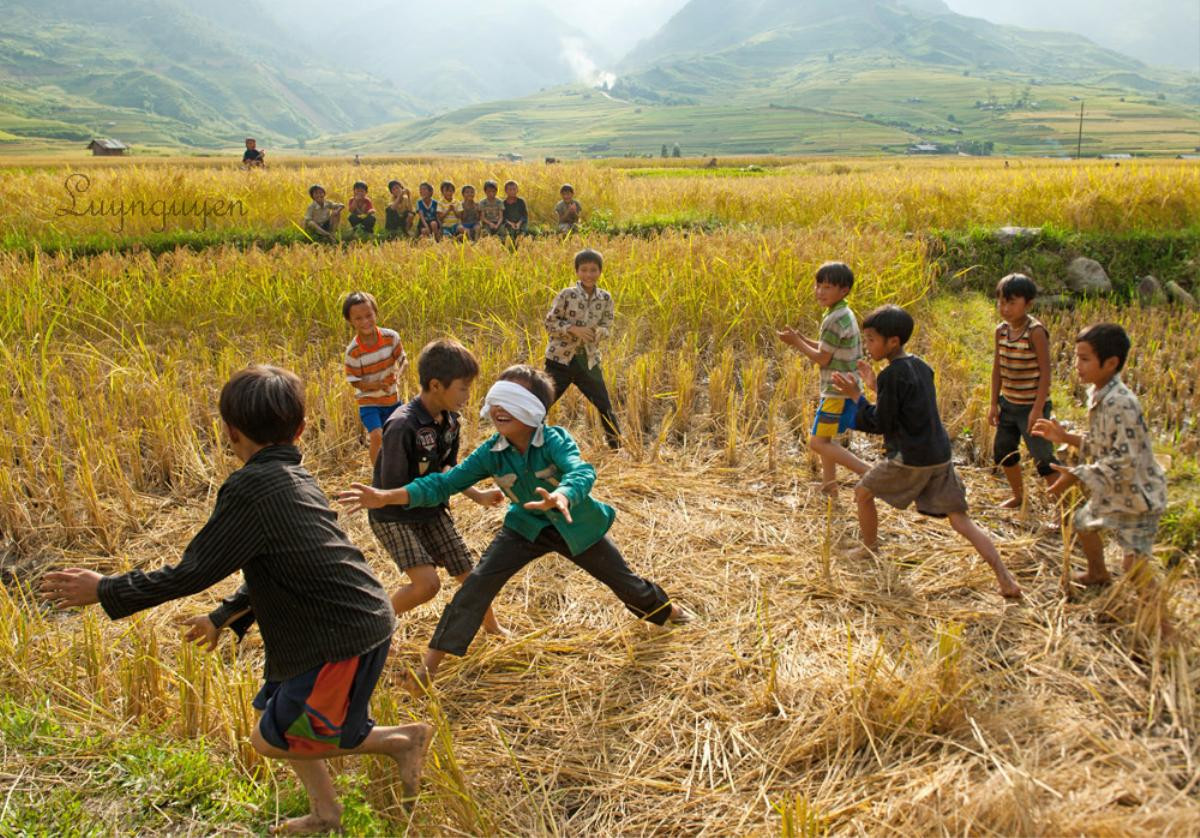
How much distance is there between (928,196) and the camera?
1138cm

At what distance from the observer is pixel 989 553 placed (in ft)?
10.5

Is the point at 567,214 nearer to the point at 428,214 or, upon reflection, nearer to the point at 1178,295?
the point at 428,214

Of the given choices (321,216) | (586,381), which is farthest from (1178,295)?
(321,216)

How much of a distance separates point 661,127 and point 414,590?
584ft

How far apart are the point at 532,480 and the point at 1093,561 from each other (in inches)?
92.1

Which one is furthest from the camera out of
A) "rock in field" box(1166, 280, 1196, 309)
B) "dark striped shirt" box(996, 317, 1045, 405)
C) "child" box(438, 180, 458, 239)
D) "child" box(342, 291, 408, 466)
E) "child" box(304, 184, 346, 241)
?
"child" box(438, 180, 458, 239)

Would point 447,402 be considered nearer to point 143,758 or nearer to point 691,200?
A: point 143,758

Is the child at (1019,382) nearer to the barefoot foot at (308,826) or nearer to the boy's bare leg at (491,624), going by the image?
the boy's bare leg at (491,624)

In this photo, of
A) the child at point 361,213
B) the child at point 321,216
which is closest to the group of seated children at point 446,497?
the child at point 321,216

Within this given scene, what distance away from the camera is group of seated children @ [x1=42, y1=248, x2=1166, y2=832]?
1.97 m

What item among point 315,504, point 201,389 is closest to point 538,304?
point 201,389

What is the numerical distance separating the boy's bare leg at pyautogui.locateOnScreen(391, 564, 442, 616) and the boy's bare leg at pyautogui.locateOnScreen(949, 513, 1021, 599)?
2.21m

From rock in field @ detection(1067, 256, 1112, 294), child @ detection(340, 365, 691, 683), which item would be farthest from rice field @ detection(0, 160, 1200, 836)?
rock in field @ detection(1067, 256, 1112, 294)

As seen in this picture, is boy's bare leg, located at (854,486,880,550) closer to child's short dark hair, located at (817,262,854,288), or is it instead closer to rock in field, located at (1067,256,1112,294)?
child's short dark hair, located at (817,262,854,288)
